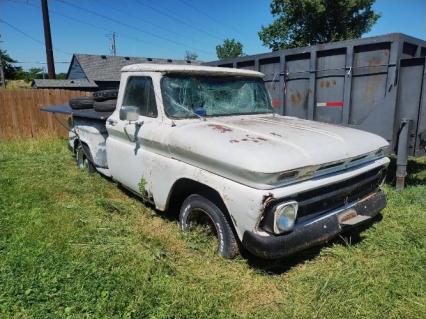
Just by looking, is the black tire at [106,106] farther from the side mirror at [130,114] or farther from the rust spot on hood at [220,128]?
the rust spot on hood at [220,128]

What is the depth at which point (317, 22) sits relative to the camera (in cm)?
2839

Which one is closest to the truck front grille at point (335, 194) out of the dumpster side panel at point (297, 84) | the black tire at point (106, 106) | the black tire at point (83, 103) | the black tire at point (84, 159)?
the dumpster side panel at point (297, 84)

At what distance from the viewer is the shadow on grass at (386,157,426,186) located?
6.17 m

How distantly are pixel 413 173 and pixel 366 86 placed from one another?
2.16m

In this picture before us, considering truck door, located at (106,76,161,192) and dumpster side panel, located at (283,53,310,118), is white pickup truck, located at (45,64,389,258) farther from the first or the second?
dumpster side panel, located at (283,53,310,118)

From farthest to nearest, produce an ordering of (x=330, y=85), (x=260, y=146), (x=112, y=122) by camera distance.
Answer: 1. (x=330, y=85)
2. (x=112, y=122)
3. (x=260, y=146)

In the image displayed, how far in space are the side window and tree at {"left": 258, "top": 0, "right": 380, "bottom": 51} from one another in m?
26.5

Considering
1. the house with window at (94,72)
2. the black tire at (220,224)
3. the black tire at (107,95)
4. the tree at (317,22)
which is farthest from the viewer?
the house with window at (94,72)

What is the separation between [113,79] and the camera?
31312 millimetres

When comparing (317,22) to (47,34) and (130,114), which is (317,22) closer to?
(47,34)

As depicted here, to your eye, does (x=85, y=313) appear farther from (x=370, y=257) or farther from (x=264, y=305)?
(x=370, y=257)

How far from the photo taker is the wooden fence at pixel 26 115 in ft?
40.9

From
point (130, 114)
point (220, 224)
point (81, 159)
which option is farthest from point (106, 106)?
point (220, 224)

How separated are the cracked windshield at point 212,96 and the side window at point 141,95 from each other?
251 mm
